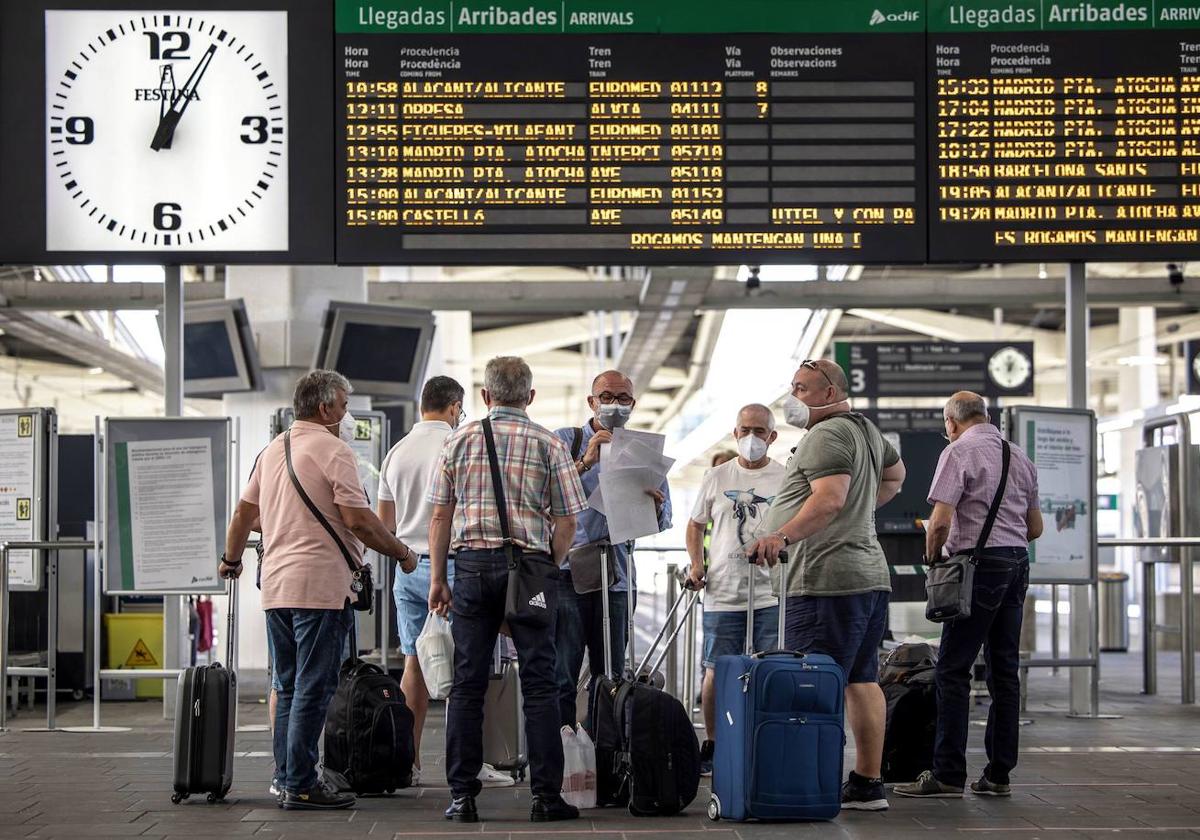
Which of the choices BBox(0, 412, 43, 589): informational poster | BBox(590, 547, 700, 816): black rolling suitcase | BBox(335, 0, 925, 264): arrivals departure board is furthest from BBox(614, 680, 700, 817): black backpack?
BBox(0, 412, 43, 589): informational poster

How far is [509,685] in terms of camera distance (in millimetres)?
6254

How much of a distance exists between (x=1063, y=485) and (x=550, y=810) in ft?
15.4

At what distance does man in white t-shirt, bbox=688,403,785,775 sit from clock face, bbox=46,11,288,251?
2.73 m

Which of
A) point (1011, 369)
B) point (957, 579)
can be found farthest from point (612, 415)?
point (1011, 369)

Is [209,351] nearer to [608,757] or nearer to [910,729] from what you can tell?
[608,757]

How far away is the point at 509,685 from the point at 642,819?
1044 mm

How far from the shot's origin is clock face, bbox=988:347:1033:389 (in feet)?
58.7

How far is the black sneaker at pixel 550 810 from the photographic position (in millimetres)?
5293

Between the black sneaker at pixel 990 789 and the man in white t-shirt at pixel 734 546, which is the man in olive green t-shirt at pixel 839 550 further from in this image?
the man in white t-shirt at pixel 734 546

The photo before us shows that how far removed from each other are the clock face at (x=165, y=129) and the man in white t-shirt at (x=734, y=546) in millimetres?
2732

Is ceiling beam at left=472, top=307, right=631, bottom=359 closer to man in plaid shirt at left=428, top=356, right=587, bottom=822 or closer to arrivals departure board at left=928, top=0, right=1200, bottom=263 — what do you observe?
arrivals departure board at left=928, top=0, right=1200, bottom=263

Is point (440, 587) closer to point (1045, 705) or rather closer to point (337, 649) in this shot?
point (337, 649)

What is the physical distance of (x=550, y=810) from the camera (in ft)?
17.4

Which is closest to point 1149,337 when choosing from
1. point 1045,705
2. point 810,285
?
point 810,285
